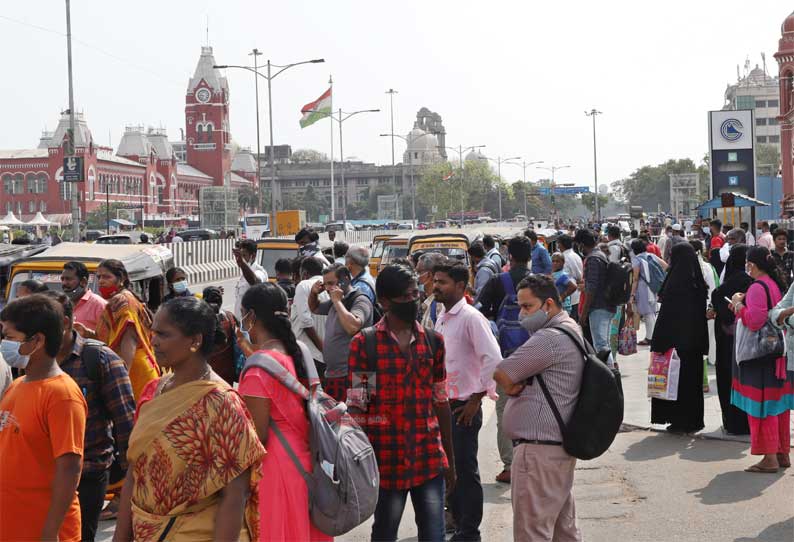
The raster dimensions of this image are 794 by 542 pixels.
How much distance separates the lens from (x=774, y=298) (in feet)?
26.2

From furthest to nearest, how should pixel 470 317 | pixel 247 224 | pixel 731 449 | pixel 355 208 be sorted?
pixel 355 208 → pixel 247 224 → pixel 731 449 → pixel 470 317

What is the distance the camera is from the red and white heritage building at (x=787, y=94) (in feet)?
188

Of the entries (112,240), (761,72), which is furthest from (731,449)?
(761,72)

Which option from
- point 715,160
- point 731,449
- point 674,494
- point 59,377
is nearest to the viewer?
point 59,377

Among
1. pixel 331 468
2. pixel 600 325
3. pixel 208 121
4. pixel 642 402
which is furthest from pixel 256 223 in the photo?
pixel 208 121

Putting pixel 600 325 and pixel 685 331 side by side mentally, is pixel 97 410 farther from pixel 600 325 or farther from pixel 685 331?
pixel 600 325

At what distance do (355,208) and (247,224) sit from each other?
102m

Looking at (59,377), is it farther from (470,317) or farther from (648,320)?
(648,320)

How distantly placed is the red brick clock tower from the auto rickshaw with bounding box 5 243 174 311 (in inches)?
5207

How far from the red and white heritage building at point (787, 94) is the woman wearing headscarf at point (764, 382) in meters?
51.7

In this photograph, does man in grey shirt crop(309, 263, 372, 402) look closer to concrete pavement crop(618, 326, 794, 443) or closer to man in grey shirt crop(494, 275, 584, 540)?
man in grey shirt crop(494, 275, 584, 540)

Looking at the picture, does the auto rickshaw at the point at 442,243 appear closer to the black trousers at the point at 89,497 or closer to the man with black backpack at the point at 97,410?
the man with black backpack at the point at 97,410

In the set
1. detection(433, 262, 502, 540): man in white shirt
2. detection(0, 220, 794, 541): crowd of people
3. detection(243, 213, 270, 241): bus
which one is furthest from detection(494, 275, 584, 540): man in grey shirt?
detection(243, 213, 270, 241): bus

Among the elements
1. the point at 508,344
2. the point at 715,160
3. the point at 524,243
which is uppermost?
the point at 715,160
